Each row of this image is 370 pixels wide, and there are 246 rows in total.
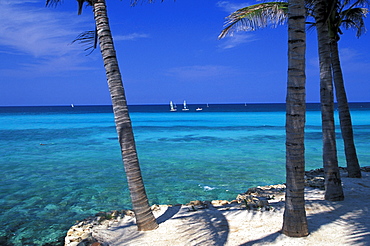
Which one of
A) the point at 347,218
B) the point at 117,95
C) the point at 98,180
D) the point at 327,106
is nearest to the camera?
the point at 117,95

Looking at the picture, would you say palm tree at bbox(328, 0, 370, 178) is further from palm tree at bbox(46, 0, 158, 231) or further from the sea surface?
palm tree at bbox(46, 0, 158, 231)

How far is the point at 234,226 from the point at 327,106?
300cm

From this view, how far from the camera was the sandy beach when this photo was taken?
14.8 feet

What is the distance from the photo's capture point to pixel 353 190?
7125 millimetres

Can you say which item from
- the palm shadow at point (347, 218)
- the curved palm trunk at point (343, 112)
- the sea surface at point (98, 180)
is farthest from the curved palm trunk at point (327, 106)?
the sea surface at point (98, 180)

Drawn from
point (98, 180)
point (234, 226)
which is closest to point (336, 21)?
point (234, 226)

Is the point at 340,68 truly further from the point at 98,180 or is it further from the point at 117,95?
the point at 98,180

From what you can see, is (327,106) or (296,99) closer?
(296,99)

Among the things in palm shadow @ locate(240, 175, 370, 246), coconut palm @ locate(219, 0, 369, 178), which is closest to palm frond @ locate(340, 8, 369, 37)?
coconut palm @ locate(219, 0, 369, 178)

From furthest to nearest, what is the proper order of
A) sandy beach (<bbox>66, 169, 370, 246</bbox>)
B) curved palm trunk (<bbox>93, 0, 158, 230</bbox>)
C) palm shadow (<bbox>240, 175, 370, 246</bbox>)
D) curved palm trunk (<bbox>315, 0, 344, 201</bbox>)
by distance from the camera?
curved palm trunk (<bbox>315, 0, 344, 201</bbox>)
curved palm trunk (<bbox>93, 0, 158, 230</bbox>)
sandy beach (<bbox>66, 169, 370, 246</bbox>)
palm shadow (<bbox>240, 175, 370, 246</bbox>)

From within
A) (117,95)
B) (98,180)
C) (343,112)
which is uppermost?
(117,95)

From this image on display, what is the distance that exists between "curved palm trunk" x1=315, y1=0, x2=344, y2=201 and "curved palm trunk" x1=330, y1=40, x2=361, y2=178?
1.86 meters

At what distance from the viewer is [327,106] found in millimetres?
5984

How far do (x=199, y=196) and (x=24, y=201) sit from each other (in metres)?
5.28
